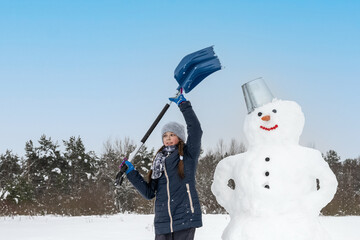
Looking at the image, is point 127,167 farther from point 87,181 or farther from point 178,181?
point 87,181

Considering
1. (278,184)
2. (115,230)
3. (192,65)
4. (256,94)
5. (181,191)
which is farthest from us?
(115,230)

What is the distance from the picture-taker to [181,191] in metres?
3.46

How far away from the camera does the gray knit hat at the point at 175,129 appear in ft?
12.1

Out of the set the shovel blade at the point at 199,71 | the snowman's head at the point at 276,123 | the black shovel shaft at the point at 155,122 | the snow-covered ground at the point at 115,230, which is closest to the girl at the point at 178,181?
the black shovel shaft at the point at 155,122

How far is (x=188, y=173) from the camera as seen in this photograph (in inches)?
139

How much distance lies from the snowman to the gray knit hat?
0.68m

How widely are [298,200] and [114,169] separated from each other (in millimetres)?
18827

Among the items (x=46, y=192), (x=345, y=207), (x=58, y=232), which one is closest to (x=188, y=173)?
(x=58, y=232)

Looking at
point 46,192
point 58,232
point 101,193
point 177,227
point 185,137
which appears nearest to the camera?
point 177,227

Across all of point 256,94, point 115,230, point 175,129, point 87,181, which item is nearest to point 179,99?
point 175,129

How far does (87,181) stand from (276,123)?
27.4 meters

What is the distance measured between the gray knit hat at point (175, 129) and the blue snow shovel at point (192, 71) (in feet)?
0.46

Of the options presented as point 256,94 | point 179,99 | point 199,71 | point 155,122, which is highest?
point 199,71

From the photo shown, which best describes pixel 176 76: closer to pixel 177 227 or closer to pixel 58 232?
pixel 177 227
